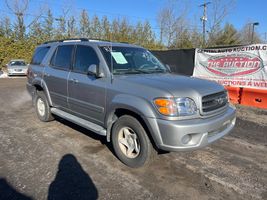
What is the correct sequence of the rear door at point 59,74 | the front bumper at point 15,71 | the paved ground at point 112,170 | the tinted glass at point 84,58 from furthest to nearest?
the front bumper at point 15,71, the rear door at point 59,74, the tinted glass at point 84,58, the paved ground at point 112,170

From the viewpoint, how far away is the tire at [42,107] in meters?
5.86

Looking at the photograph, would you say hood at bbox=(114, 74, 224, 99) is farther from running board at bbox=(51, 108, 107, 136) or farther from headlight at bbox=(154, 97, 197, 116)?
running board at bbox=(51, 108, 107, 136)

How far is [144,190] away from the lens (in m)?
3.12

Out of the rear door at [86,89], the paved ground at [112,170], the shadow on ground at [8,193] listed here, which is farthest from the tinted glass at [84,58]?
the shadow on ground at [8,193]

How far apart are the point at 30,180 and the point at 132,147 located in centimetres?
153

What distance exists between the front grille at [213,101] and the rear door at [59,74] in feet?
9.38

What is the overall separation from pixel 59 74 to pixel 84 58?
35.0 inches

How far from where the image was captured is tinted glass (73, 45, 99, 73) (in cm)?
438

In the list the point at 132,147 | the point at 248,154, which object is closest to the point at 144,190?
the point at 132,147

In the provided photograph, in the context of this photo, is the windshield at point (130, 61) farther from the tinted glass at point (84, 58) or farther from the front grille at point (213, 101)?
the front grille at point (213, 101)

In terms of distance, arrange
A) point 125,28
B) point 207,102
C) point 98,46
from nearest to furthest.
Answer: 1. point 207,102
2. point 98,46
3. point 125,28

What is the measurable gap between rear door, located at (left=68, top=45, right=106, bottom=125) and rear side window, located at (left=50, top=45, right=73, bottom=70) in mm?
266

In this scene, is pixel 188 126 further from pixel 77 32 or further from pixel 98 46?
pixel 77 32

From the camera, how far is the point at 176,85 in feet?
11.4
